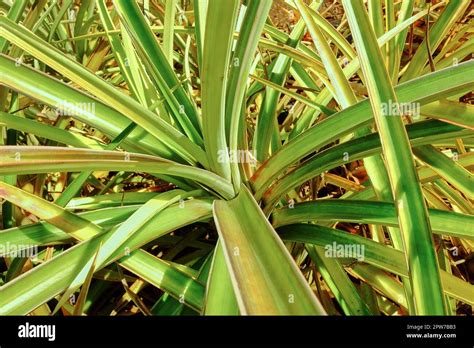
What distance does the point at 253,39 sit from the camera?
1.85 ft

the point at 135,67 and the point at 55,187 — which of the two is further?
the point at 55,187

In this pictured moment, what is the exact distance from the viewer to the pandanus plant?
Result: 0.51 meters

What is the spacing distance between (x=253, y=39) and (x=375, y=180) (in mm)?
269

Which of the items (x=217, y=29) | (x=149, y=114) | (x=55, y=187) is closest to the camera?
(x=217, y=29)

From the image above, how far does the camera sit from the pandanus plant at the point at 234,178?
1.68ft

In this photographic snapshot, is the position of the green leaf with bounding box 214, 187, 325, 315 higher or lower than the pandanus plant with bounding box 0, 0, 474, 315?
lower

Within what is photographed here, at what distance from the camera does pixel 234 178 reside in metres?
0.65

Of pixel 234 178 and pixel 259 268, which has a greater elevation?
pixel 234 178

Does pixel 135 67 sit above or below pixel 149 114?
above

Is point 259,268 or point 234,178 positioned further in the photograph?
point 234,178

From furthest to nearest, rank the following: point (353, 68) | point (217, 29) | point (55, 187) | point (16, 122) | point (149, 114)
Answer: point (55, 187) → point (353, 68) → point (16, 122) → point (149, 114) → point (217, 29)

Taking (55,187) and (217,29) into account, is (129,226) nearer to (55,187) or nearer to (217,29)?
(217,29)

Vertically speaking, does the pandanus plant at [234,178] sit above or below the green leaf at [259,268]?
above

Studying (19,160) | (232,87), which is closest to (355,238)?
(232,87)
